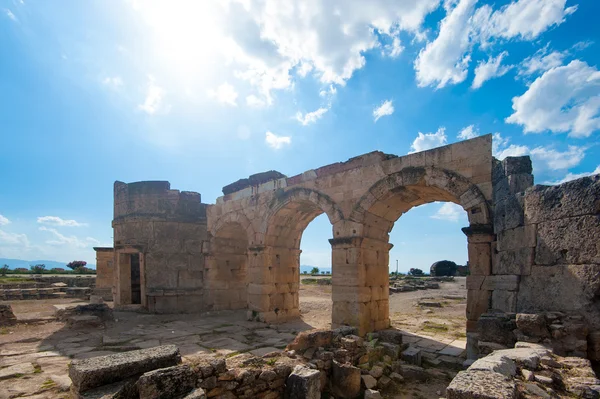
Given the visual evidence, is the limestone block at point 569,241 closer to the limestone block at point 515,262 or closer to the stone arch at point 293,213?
the limestone block at point 515,262

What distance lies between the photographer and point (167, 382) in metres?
3.54

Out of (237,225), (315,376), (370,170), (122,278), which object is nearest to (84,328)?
(122,278)

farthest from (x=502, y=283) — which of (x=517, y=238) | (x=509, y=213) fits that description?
(x=509, y=213)

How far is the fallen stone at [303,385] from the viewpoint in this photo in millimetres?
4457

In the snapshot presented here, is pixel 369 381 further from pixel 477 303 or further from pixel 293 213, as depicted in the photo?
pixel 293 213

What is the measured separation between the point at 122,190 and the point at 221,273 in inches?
197

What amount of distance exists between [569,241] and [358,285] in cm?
445

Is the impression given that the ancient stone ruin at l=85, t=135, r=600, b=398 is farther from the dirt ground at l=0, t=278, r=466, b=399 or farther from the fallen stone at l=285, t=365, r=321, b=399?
the dirt ground at l=0, t=278, r=466, b=399

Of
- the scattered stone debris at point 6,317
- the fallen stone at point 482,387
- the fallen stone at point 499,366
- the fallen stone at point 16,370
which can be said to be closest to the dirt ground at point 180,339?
the fallen stone at point 16,370

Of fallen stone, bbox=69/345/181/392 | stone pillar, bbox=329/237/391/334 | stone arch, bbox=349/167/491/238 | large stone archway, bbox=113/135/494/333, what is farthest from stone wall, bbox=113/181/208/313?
fallen stone, bbox=69/345/181/392

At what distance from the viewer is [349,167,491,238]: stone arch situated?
6646mm

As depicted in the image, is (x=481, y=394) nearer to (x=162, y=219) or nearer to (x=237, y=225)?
(x=237, y=225)

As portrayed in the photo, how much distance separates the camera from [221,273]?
12539 millimetres

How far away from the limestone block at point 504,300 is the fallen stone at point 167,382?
4.89 m
